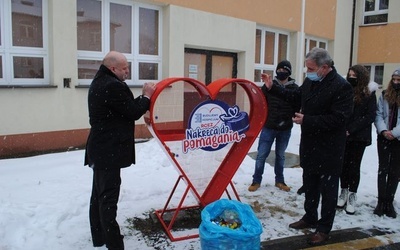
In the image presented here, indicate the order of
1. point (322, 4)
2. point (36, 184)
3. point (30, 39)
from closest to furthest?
1. point (36, 184)
2. point (30, 39)
3. point (322, 4)

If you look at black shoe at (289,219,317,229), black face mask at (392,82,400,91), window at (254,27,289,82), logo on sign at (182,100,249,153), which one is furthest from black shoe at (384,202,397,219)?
window at (254,27,289,82)

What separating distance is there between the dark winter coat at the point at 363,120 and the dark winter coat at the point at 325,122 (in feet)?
2.57

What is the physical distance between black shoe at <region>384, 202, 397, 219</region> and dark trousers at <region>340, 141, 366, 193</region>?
16.8 inches

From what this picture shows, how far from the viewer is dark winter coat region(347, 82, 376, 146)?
4.27 m

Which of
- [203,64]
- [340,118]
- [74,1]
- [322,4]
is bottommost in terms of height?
[340,118]

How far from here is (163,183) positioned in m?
5.17

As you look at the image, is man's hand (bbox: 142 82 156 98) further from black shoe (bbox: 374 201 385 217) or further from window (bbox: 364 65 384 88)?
window (bbox: 364 65 384 88)

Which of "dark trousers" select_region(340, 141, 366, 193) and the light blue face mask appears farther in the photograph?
"dark trousers" select_region(340, 141, 366, 193)

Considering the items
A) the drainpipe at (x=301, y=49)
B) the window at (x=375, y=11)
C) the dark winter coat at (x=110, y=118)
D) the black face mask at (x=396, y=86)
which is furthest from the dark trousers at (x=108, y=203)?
the window at (x=375, y=11)

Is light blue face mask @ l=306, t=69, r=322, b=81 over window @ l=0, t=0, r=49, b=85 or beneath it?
beneath

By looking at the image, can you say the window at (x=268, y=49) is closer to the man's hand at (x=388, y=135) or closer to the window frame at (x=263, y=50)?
the window frame at (x=263, y=50)

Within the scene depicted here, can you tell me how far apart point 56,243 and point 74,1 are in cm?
504

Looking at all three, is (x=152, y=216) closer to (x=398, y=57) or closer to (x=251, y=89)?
(x=251, y=89)

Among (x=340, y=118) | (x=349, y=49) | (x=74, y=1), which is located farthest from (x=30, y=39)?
(x=349, y=49)
